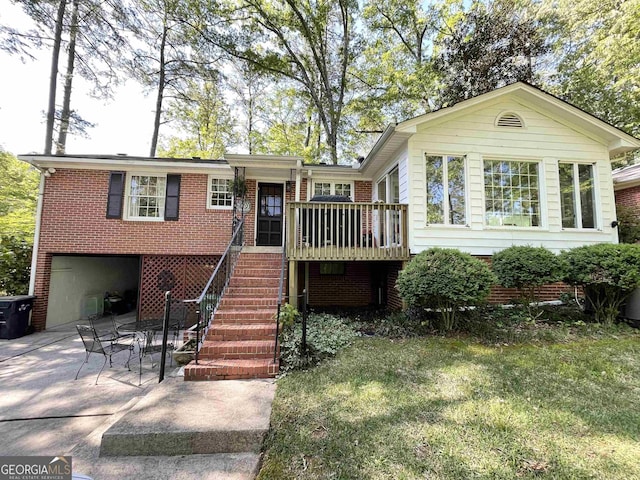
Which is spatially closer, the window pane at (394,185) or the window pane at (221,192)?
the window pane at (394,185)

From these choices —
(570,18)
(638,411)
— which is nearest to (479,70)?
(570,18)

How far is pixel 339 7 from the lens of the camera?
1534cm

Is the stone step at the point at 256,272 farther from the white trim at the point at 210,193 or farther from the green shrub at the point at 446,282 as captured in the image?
the white trim at the point at 210,193

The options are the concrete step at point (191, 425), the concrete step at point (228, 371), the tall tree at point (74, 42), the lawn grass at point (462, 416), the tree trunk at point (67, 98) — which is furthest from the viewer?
the tree trunk at point (67, 98)

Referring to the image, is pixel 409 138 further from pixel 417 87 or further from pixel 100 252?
pixel 417 87

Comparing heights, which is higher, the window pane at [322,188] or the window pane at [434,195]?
the window pane at [322,188]

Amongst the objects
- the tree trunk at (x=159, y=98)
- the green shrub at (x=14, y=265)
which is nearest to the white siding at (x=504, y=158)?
the green shrub at (x=14, y=265)

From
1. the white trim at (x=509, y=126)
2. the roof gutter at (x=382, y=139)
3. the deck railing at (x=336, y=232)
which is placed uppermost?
the white trim at (x=509, y=126)

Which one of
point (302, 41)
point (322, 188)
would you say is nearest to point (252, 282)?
point (322, 188)

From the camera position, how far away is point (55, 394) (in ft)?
13.2

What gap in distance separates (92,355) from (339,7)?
18563 millimetres

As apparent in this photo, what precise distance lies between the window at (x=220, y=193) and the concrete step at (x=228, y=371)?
5.60 meters

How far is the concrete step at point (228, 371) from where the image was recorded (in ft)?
12.6

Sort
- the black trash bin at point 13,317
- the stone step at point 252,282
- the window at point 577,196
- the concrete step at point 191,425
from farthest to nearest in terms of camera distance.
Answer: the black trash bin at point 13,317 < the window at point 577,196 < the stone step at point 252,282 < the concrete step at point 191,425
